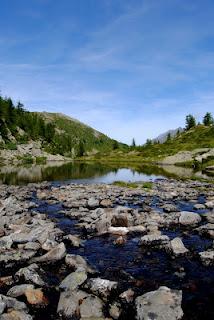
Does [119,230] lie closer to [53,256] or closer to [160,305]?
[53,256]

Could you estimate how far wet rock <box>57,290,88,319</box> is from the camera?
1470cm

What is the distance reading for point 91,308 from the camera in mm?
14906

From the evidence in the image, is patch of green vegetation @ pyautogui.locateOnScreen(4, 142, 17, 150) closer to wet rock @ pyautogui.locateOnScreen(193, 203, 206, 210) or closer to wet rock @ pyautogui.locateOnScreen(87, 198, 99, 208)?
wet rock @ pyautogui.locateOnScreen(87, 198, 99, 208)

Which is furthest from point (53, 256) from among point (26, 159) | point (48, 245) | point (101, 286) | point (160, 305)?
point (26, 159)

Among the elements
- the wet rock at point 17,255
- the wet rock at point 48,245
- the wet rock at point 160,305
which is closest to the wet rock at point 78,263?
the wet rock at point 48,245

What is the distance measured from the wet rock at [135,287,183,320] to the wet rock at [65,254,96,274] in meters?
4.69

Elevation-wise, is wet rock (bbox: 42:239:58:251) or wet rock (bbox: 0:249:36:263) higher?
wet rock (bbox: 42:239:58:251)

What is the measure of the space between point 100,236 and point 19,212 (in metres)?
12.6

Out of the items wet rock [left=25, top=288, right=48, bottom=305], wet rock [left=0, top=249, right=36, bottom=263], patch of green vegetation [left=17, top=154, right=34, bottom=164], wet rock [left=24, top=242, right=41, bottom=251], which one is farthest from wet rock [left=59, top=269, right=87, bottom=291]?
patch of green vegetation [left=17, top=154, right=34, bottom=164]

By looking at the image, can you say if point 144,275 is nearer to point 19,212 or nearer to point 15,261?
point 15,261

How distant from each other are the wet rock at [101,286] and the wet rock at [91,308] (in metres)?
0.70

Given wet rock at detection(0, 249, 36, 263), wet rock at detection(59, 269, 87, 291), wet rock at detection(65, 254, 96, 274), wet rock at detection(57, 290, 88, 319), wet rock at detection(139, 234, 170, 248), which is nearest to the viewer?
wet rock at detection(57, 290, 88, 319)

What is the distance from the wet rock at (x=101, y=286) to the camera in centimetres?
1642

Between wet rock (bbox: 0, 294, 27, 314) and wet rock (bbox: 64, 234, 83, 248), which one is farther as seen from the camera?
wet rock (bbox: 64, 234, 83, 248)
